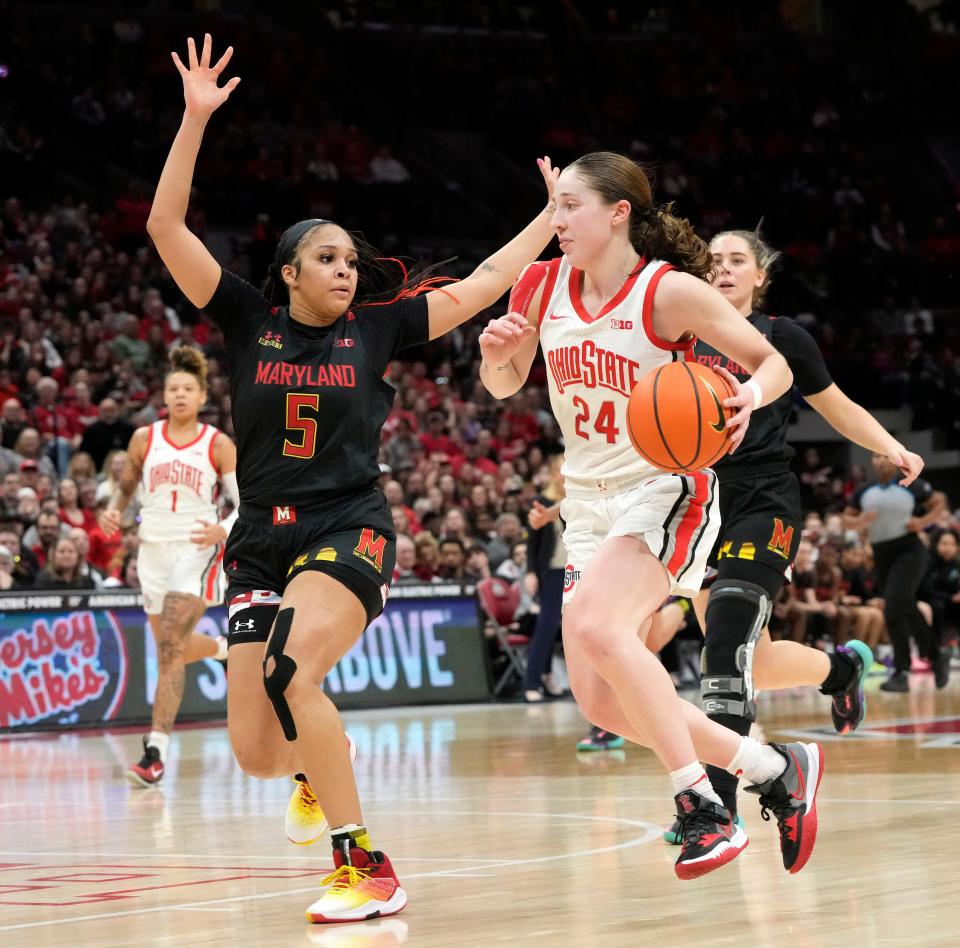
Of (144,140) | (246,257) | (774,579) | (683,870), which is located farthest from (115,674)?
(144,140)

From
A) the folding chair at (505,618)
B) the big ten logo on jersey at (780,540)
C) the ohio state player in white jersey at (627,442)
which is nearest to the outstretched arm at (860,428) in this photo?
the big ten logo on jersey at (780,540)

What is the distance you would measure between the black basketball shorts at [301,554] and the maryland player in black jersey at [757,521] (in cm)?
148

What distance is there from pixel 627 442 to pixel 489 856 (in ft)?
5.49

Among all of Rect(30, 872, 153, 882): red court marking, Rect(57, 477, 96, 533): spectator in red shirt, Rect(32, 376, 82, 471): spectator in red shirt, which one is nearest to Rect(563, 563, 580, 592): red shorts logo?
Rect(30, 872, 153, 882): red court marking

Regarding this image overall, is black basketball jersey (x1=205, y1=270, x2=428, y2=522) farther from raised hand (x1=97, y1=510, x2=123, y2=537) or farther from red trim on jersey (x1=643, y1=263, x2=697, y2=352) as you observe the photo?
raised hand (x1=97, y1=510, x2=123, y2=537)

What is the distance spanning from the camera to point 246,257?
74.0 ft

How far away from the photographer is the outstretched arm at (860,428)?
600 centimetres

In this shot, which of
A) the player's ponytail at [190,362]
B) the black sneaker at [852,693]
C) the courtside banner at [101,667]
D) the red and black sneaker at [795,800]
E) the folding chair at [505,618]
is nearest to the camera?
the red and black sneaker at [795,800]

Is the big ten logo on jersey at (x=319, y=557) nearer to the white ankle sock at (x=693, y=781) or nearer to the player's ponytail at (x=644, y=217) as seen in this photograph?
the white ankle sock at (x=693, y=781)

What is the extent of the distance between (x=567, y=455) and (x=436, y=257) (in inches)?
804

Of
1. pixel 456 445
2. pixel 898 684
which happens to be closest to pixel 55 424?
pixel 456 445

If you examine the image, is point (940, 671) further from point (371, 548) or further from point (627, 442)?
point (371, 548)

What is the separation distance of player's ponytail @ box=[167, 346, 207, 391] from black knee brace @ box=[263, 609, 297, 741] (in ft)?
16.1

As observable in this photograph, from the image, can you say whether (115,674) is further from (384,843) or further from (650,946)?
(650,946)
